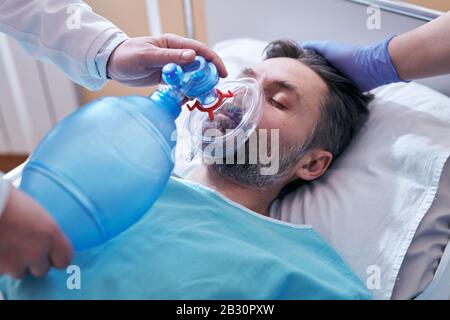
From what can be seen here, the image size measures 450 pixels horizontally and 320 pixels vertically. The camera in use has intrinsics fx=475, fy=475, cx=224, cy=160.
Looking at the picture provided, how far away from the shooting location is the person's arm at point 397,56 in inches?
46.0

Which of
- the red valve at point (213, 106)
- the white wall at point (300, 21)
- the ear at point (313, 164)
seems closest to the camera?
the red valve at point (213, 106)

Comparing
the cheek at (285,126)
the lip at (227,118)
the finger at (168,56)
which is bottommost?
the cheek at (285,126)

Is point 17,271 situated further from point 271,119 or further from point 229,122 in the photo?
point 271,119

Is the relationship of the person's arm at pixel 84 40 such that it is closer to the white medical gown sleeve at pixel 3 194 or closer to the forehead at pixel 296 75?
the forehead at pixel 296 75

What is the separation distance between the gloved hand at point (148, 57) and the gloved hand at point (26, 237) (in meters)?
0.42

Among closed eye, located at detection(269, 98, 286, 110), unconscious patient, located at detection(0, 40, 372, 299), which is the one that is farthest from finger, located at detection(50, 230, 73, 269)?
closed eye, located at detection(269, 98, 286, 110)

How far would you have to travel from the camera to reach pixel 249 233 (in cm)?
107

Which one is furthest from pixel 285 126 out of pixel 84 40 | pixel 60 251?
pixel 60 251

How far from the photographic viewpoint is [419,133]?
1219 mm

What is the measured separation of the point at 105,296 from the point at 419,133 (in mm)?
859

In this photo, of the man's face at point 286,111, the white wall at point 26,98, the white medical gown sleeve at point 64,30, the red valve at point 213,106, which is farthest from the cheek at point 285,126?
the white wall at point 26,98

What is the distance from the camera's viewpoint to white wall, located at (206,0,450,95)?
140 centimetres

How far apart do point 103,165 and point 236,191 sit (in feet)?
1.62
